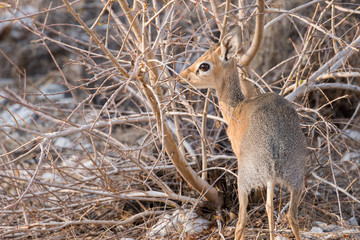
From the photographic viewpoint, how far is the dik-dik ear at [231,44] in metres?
4.17

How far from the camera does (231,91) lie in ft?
14.8

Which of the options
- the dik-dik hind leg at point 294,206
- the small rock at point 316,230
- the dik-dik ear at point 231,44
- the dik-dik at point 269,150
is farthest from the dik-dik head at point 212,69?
the small rock at point 316,230

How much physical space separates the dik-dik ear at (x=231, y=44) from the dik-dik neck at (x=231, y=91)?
0.13m

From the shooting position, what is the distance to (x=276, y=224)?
14.3ft

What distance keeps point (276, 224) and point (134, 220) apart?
4.94 feet

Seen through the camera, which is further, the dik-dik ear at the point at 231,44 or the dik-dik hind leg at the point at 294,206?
the dik-dik ear at the point at 231,44

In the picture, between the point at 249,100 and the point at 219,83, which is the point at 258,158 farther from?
the point at 219,83

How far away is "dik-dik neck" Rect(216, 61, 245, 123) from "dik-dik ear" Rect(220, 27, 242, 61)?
0.13 metres

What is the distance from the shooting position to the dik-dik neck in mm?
4465

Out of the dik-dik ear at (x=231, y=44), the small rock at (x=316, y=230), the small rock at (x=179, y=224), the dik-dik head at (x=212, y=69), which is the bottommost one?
the small rock at (x=316, y=230)

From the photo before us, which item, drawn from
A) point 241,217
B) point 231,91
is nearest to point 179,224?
point 241,217

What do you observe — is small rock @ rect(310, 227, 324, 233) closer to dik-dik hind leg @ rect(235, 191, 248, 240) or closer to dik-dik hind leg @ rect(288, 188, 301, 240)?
dik-dik hind leg @ rect(288, 188, 301, 240)

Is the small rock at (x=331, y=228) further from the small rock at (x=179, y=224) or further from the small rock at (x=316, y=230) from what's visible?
the small rock at (x=179, y=224)

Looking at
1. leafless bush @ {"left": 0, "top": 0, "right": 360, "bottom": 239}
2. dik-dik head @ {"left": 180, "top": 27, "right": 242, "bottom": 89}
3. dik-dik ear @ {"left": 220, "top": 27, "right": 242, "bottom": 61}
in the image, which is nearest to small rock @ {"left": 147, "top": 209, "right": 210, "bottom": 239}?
leafless bush @ {"left": 0, "top": 0, "right": 360, "bottom": 239}
